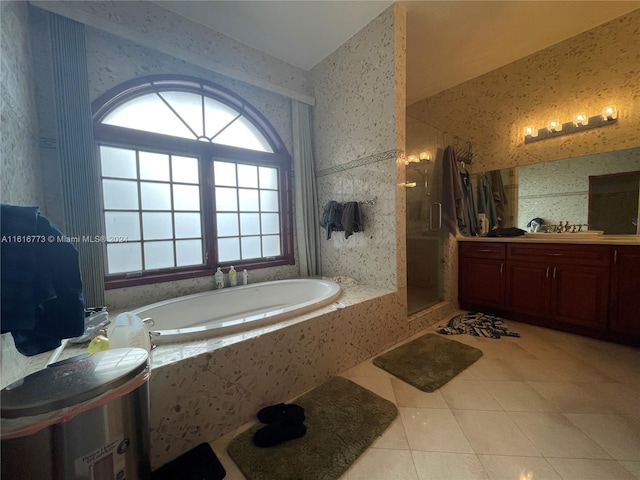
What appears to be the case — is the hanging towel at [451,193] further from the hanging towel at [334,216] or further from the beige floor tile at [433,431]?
the beige floor tile at [433,431]

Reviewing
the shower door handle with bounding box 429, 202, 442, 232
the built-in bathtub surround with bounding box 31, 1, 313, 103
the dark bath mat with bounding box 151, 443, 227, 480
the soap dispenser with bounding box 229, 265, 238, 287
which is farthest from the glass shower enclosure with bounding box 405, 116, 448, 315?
the dark bath mat with bounding box 151, 443, 227, 480

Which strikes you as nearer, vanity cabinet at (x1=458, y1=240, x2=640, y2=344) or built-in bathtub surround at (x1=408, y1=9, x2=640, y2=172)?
vanity cabinet at (x1=458, y1=240, x2=640, y2=344)

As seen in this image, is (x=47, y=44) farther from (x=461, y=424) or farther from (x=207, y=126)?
(x=461, y=424)

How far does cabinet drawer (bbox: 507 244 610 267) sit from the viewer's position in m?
1.95

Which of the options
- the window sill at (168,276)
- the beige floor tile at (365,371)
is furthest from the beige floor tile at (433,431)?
the window sill at (168,276)

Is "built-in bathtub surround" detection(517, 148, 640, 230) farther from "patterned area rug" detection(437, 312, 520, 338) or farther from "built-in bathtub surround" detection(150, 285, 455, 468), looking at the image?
"built-in bathtub surround" detection(150, 285, 455, 468)

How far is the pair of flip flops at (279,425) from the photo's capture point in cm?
114

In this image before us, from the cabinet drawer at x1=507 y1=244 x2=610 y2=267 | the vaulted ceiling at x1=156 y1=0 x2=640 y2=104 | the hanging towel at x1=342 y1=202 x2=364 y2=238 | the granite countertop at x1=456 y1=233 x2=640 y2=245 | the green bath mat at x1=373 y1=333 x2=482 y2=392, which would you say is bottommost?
→ the green bath mat at x1=373 y1=333 x2=482 y2=392

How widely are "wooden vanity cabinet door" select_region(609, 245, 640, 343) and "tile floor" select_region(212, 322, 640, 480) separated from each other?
19cm

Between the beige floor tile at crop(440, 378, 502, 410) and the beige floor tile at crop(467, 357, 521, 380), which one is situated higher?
the beige floor tile at crop(467, 357, 521, 380)

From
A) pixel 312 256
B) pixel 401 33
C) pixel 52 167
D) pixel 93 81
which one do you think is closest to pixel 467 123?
pixel 401 33

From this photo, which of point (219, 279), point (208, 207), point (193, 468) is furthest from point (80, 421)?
point (208, 207)

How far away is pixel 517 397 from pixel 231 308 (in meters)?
2.16

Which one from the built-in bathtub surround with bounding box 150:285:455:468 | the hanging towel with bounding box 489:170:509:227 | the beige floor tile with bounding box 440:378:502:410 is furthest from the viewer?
the hanging towel with bounding box 489:170:509:227
